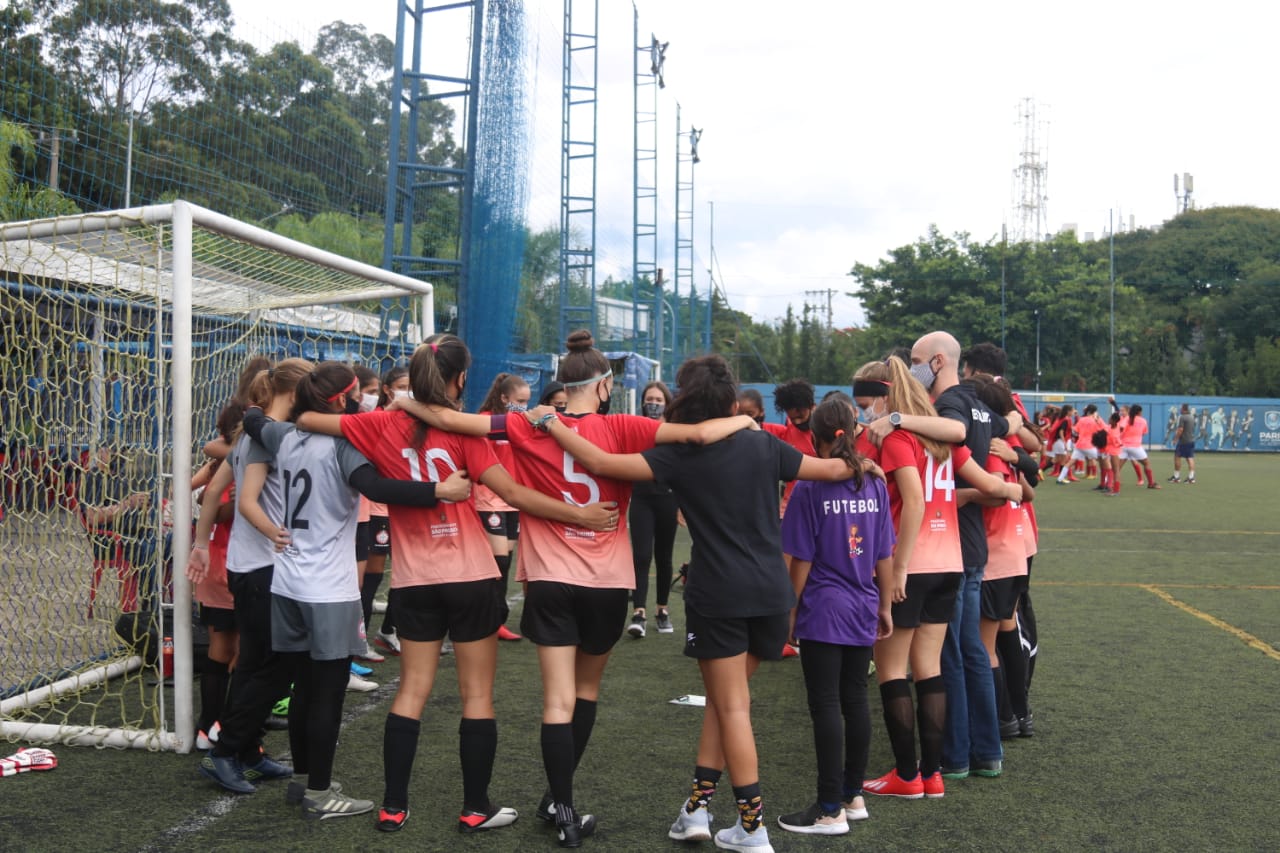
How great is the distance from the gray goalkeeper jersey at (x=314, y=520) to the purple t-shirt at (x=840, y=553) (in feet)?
5.45

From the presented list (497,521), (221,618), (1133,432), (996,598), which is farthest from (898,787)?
(1133,432)

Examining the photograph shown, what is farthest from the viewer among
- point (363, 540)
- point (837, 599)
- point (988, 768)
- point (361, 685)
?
point (363, 540)

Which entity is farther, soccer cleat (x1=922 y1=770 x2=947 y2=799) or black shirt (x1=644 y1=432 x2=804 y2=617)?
soccer cleat (x1=922 y1=770 x2=947 y2=799)

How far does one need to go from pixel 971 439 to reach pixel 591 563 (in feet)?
5.69

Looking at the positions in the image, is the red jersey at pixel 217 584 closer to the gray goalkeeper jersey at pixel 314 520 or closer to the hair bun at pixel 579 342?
the gray goalkeeper jersey at pixel 314 520

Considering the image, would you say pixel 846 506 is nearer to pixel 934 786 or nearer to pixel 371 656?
pixel 934 786

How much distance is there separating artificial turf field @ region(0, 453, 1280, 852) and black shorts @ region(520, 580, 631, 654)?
72cm

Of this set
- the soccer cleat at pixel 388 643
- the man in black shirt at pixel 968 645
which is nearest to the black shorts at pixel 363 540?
the soccer cleat at pixel 388 643

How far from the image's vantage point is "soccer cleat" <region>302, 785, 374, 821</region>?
3.98m

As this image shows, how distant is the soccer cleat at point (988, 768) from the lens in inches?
181

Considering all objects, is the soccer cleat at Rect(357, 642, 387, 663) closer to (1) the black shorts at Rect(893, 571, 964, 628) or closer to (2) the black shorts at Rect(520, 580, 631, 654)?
(2) the black shorts at Rect(520, 580, 631, 654)

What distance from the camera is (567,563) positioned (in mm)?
3764

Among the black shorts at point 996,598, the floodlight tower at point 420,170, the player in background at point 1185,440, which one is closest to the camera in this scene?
the black shorts at point 996,598

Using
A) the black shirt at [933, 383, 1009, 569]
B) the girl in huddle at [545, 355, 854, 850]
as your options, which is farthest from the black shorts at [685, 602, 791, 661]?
the black shirt at [933, 383, 1009, 569]
